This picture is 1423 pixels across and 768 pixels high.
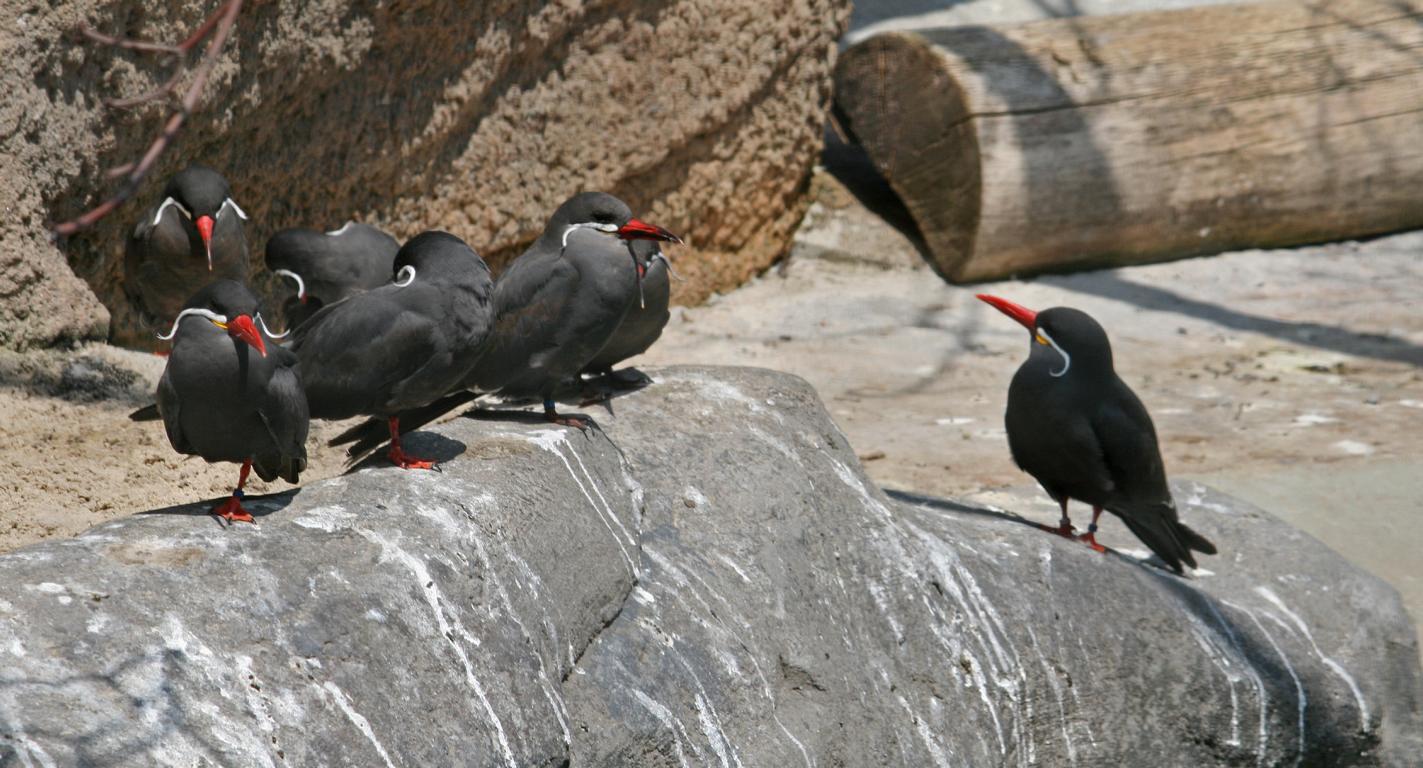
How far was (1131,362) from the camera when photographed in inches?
300

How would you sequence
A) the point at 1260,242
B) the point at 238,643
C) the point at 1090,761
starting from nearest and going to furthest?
the point at 238,643
the point at 1090,761
the point at 1260,242

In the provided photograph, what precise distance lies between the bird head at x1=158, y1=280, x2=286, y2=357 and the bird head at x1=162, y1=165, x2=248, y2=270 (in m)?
1.83

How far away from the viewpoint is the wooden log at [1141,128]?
847 cm

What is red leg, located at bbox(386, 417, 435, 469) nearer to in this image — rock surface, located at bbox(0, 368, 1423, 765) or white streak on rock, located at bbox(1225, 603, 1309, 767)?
rock surface, located at bbox(0, 368, 1423, 765)

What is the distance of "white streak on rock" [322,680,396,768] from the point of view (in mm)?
2580

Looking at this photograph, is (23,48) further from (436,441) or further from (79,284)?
(436,441)

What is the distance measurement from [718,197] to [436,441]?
487cm

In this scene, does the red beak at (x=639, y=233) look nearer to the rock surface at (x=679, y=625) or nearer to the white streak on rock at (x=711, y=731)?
the rock surface at (x=679, y=625)

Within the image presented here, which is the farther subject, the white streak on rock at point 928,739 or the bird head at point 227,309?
the white streak on rock at point 928,739

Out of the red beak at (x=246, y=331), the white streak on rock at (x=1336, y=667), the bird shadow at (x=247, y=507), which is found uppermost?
the red beak at (x=246, y=331)

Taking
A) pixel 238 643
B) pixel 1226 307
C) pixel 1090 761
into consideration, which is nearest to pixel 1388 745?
pixel 1090 761

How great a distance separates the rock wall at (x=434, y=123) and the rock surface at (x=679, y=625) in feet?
6.45

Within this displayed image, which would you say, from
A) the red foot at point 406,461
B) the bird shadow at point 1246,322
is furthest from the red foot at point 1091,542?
the bird shadow at point 1246,322

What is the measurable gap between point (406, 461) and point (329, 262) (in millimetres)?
1482
